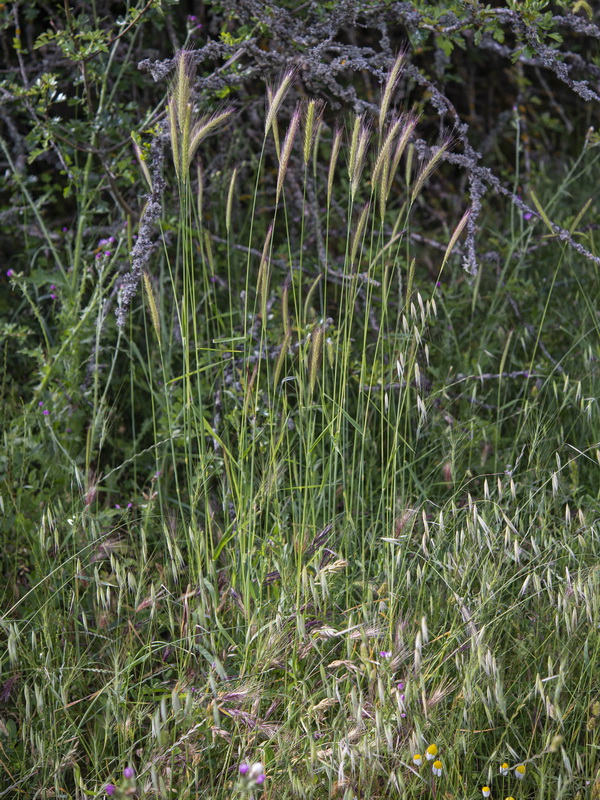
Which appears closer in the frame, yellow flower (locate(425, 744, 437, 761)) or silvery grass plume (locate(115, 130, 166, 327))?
yellow flower (locate(425, 744, 437, 761))

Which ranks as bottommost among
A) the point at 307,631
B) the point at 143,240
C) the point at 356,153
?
the point at 307,631

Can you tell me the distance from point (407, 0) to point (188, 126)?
1.11m

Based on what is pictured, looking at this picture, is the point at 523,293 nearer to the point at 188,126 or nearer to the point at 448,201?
the point at 448,201

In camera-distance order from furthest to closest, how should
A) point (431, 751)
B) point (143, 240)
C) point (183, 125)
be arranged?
point (143, 240), point (183, 125), point (431, 751)

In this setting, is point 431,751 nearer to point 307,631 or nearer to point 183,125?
point 307,631

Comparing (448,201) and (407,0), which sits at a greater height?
(407,0)

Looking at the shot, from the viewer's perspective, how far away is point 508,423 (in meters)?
2.55

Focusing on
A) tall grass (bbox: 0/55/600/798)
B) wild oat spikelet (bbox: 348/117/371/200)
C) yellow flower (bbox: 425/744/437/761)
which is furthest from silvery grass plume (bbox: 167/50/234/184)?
yellow flower (bbox: 425/744/437/761)

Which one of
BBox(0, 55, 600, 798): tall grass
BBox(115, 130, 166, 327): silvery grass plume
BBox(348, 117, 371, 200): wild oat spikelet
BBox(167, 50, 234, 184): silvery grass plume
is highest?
BBox(167, 50, 234, 184): silvery grass plume

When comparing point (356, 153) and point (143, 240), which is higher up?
point (356, 153)

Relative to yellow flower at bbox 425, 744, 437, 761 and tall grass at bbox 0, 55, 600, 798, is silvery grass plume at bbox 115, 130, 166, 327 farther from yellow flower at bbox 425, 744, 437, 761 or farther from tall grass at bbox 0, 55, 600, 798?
yellow flower at bbox 425, 744, 437, 761

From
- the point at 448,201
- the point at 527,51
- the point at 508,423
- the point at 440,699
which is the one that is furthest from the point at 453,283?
the point at 440,699

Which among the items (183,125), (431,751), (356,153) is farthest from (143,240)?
(431,751)

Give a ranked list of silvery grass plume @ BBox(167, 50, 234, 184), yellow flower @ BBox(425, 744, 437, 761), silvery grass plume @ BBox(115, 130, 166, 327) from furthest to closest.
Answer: silvery grass plume @ BBox(115, 130, 166, 327), silvery grass plume @ BBox(167, 50, 234, 184), yellow flower @ BBox(425, 744, 437, 761)
